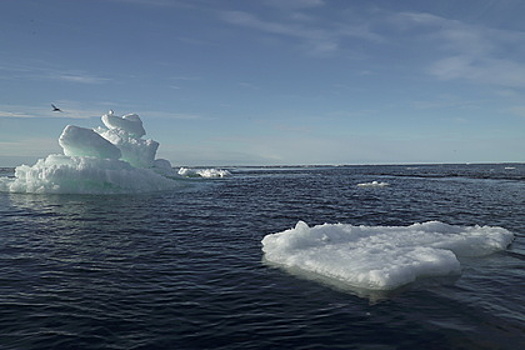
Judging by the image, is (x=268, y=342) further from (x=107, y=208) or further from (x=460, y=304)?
(x=107, y=208)

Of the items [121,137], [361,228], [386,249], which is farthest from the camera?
[121,137]

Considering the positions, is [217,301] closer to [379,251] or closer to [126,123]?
[379,251]

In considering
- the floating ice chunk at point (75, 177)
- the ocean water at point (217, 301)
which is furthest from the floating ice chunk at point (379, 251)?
the floating ice chunk at point (75, 177)

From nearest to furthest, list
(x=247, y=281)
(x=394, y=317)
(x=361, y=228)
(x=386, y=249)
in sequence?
(x=394, y=317) → (x=247, y=281) → (x=386, y=249) → (x=361, y=228)

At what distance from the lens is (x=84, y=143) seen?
33375mm

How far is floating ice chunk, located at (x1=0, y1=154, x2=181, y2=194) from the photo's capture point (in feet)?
95.7

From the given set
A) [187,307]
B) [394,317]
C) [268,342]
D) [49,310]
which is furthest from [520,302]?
[49,310]

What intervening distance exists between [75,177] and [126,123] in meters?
18.7

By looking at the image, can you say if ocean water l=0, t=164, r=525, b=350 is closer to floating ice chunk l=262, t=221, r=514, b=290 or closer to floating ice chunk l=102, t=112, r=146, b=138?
floating ice chunk l=262, t=221, r=514, b=290

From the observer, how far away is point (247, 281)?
822 centimetres

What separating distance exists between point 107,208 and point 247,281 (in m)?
16.4

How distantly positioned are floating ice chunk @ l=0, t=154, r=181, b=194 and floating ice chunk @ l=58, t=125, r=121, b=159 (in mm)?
2256

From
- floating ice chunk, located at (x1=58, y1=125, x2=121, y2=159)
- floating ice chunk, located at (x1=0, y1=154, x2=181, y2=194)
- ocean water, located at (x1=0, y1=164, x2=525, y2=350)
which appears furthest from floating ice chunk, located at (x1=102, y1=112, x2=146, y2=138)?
ocean water, located at (x1=0, y1=164, x2=525, y2=350)

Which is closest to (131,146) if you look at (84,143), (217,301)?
(84,143)
